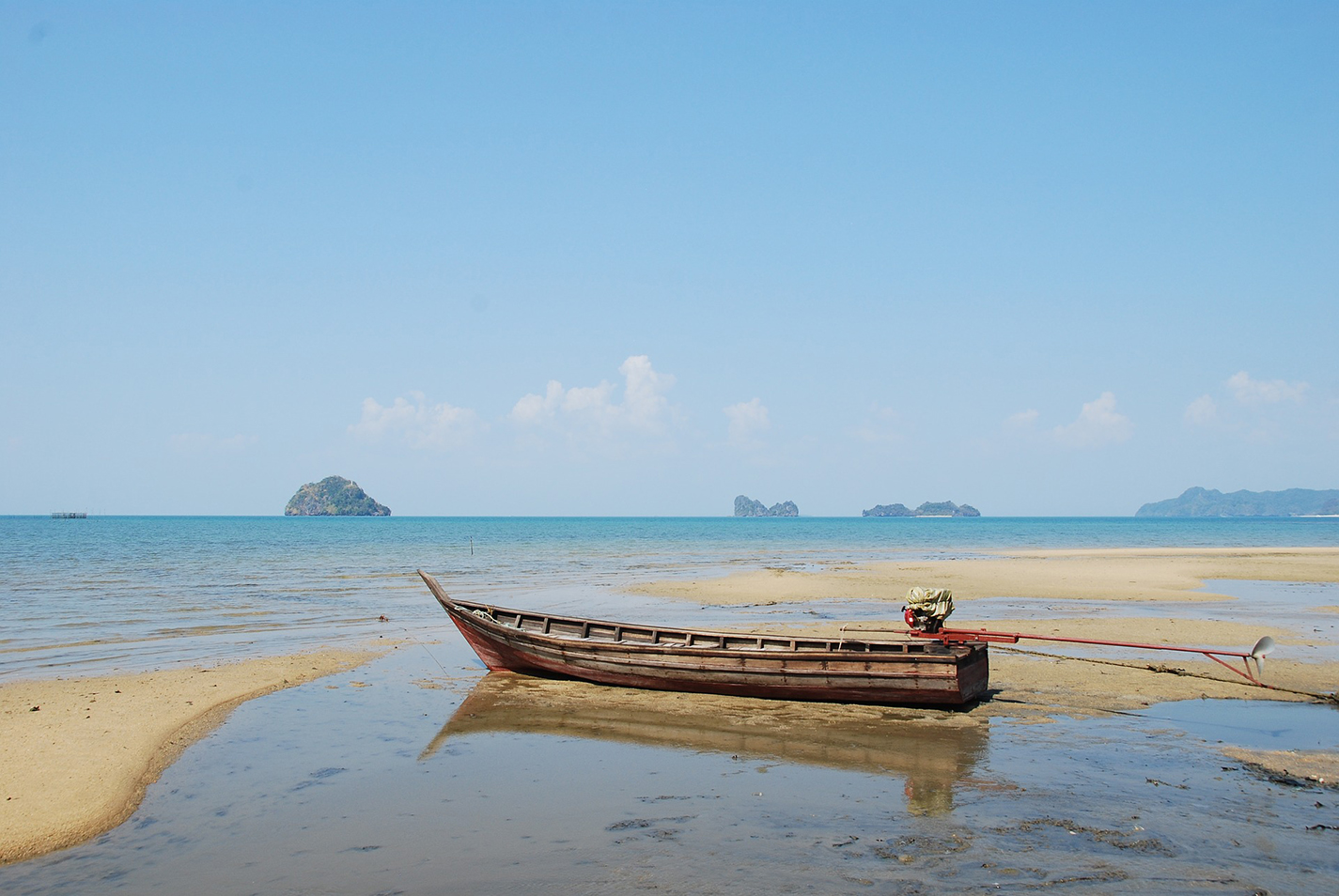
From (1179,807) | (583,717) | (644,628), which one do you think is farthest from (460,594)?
(1179,807)

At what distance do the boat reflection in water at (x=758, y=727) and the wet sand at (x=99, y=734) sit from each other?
12.2 ft

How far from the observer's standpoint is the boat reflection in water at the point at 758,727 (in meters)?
11.5

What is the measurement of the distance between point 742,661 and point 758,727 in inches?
70.0

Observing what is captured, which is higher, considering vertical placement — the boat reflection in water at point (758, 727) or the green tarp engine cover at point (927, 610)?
the green tarp engine cover at point (927, 610)

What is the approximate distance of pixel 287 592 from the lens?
34750 millimetres

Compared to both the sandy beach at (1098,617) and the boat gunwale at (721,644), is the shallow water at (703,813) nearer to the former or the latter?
the boat gunwale at (721,644)

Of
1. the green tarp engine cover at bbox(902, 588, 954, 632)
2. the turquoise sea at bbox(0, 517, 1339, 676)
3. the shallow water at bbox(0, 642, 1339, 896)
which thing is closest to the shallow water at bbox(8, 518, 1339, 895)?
the shallow water at bbox(0, 642, 1339, 896)

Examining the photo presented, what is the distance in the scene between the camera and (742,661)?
50.0ft

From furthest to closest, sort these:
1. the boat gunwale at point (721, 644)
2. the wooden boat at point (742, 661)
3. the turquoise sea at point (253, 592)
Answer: the turquoise sea at point (253, 592)
the boat gunwale at point (721, 644)
the wooden boat at point (742, 661)

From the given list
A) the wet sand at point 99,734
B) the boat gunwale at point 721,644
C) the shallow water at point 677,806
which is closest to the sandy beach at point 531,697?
the wet sand at point 99,734

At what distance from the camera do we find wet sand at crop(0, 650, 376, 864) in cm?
941

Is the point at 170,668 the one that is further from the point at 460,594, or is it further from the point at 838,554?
the point at 838,554

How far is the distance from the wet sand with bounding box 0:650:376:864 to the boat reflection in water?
3715 millimetres

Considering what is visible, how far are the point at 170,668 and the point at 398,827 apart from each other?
37.4ft
